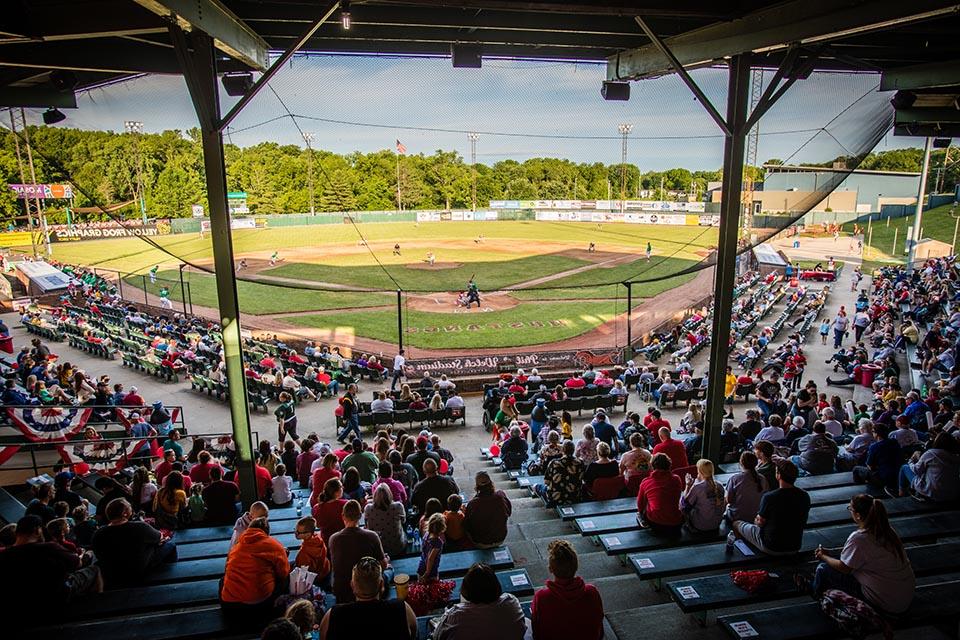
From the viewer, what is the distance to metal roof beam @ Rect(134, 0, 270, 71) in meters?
4.38

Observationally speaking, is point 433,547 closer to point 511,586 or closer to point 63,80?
point 511,586

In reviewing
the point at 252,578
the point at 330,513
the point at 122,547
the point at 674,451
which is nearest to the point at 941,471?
the point at 674,451

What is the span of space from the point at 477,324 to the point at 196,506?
16.3 m

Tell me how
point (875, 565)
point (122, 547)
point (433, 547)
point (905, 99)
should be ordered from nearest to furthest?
point (875, 565)
point (433, 547)
point (122, 547)
point (905, 99)

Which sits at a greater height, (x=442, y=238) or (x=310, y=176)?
(x=310, y=176)

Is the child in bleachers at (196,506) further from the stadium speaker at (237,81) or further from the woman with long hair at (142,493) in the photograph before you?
the stadium speaker at (237,81)

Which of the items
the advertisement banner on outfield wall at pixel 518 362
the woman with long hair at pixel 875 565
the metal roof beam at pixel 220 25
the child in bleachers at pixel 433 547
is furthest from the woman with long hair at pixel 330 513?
the advertisement banner on outfield wall at pixel 518 362

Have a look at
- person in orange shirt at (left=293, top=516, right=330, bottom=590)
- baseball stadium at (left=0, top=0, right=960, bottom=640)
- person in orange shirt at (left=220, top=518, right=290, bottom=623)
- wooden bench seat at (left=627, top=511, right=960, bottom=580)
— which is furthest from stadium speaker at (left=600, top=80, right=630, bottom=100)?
person in orange shirt at (left=220, top=518, right=290, bottom=623)

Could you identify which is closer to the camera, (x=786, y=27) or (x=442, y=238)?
(x=786, y=27)

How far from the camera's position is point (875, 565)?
3795mm

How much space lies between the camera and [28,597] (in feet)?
13.1

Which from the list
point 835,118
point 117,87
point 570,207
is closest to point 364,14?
point 117,87

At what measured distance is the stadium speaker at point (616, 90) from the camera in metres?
7.93

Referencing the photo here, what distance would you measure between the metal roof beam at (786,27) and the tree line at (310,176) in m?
Answer: 4.53
